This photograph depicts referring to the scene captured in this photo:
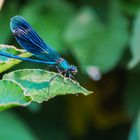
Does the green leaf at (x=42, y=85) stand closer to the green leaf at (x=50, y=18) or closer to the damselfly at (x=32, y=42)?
the damselfly at (x=32, y=42)

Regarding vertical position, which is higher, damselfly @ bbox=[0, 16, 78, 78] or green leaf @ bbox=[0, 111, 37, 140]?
damselfly @ bbox=[0, 16, 78, 78]

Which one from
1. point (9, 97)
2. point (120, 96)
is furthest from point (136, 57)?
point (9, 97)

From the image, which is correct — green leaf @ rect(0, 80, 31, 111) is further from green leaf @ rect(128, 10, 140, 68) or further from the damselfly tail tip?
green leaf @ rect(128, 10, 140, 68)

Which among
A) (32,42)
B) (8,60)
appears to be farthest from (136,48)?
(8,60)

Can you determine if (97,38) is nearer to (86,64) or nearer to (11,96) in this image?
(86,64)

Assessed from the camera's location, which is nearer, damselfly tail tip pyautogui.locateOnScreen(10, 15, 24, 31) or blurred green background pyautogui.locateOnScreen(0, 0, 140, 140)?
damselfly tail tip pyautogui.locateOnScreen(10, 15, 24, 31)

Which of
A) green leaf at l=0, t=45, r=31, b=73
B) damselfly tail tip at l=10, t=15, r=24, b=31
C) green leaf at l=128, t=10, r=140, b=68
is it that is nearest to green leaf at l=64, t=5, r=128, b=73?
green leaf at l=128, t=10, r=140, b=68
